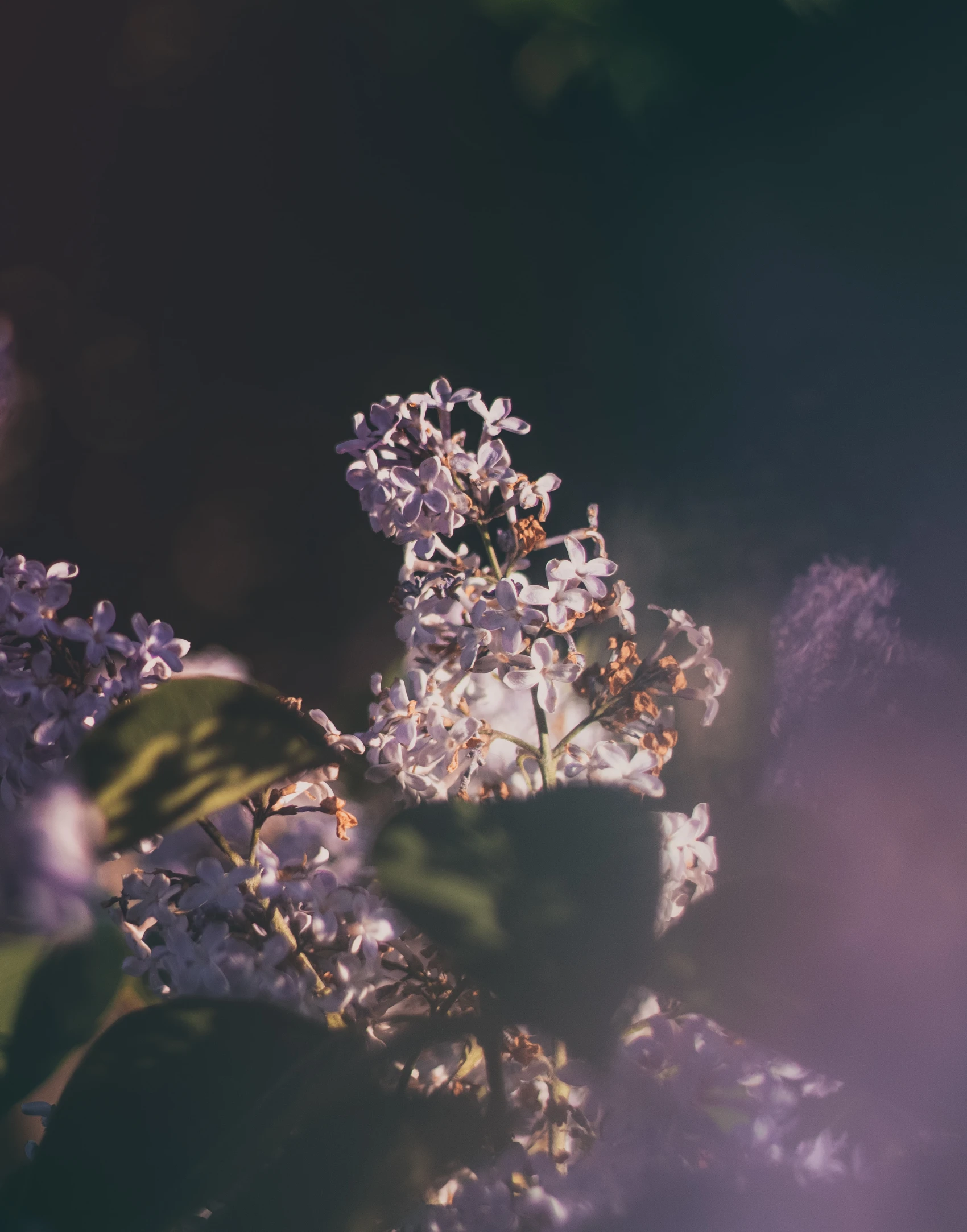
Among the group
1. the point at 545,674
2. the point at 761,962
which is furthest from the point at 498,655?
the point at 761,962

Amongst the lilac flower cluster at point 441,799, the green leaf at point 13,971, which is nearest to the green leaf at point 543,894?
the lilac flower cluster at point 441,799

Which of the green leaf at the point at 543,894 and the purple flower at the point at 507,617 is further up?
the purple flower at the point at 507,617

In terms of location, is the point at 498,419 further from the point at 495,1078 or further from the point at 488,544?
the point at 495,1078

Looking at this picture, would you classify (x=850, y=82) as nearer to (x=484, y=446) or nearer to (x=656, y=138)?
(x=656, y=138)

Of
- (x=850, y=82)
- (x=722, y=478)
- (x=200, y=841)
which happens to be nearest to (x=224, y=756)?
(x=200, y=841)

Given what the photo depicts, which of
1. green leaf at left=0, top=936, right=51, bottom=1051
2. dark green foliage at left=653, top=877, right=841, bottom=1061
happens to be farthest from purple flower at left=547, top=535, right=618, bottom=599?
green leaf at left=0, top=936, right=51, bottom=1051

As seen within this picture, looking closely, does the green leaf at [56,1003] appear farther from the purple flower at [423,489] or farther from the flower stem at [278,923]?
the purple flower at [423,489]

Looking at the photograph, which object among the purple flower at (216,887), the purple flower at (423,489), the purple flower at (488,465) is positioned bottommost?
the purple flower at (216,887)
